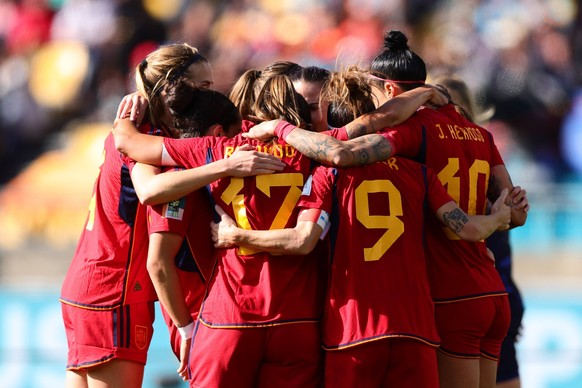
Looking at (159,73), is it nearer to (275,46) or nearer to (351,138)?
(351,138)

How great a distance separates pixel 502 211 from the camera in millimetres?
3992

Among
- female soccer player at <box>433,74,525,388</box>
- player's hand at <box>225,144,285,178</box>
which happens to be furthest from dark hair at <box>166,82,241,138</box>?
female soccer player at <box>433,74,525,388</box>

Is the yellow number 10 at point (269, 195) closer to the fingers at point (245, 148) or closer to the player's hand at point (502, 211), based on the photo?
the fingers at point (245, 148)

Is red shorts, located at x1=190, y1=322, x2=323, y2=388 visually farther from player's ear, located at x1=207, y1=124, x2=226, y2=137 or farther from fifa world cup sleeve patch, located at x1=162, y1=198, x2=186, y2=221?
player's ear, located at x1=207, y1=124, x2=226, y2=137

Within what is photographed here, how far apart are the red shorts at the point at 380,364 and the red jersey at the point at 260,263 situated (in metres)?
0.21

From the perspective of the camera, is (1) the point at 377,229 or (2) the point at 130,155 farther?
(2) the point at 130,155

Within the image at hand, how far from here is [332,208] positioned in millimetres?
3674

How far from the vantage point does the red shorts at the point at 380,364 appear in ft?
11.8

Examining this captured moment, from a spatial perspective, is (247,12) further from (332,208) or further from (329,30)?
(332,208)

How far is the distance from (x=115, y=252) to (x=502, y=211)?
169cm

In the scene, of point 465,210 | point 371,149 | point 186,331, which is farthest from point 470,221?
point 186,331

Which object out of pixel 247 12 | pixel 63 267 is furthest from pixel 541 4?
pixel 63 267

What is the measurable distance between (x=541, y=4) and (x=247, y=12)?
4086 millimetres

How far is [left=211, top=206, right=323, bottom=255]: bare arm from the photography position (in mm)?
3549
